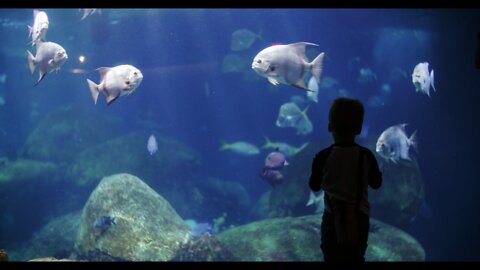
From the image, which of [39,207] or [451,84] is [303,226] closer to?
[451,84]

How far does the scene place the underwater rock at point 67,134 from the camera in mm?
21688

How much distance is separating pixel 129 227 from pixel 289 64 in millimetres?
5525

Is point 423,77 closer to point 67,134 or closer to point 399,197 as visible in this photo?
point 399,197

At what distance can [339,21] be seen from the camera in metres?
23.6

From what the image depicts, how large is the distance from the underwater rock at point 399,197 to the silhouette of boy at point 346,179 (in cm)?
931

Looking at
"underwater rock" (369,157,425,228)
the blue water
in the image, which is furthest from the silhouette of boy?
the blue water

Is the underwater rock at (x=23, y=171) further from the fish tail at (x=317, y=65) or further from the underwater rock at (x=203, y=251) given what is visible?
the fish tail at (x=317, y=65)

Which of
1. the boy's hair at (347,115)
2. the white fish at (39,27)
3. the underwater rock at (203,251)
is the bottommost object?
the underwater rock at (203,251)

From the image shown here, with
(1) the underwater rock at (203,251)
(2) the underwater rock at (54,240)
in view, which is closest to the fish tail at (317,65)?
(1) the underwater rock at (203,251)

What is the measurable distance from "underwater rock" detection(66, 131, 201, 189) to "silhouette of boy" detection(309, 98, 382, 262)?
16616 millimetres

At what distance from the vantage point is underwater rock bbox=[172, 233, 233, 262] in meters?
8.37

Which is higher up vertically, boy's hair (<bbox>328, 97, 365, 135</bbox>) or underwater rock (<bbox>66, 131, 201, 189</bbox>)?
boy's hair (<bbox>328, 97, 365, 135</bbox>)

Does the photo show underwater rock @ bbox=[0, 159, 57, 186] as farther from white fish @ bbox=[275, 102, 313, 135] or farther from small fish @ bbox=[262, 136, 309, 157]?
white fish @ bbox=[275, 102, 313, 135]
